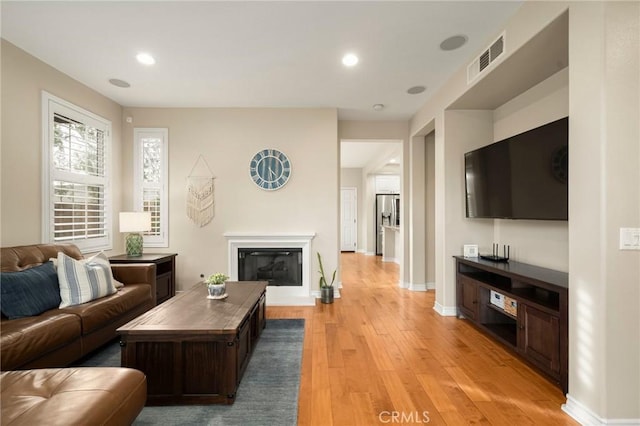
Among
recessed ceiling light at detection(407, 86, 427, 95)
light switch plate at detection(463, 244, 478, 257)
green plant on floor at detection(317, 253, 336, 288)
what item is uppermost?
recessed ceiling light at detection(407, 86, 427, 95)

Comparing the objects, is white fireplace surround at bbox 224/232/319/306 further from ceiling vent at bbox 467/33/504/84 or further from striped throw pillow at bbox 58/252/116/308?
ceiling vent at bbox 467/33/504/84

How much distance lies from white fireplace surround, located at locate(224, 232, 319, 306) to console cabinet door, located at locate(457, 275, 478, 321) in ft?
6.49

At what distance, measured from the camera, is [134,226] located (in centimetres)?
379

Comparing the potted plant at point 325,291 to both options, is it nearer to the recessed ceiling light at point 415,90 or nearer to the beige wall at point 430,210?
the beige wall at point 430,210

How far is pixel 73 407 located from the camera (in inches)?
43.9

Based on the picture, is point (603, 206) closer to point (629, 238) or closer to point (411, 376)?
point (629, 238)

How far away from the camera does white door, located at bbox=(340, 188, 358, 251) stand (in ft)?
31.3

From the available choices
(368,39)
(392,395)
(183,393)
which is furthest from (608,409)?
(368,39)

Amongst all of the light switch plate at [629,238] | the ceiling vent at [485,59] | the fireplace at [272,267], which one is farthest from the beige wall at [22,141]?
the light switch plate at [629,238]

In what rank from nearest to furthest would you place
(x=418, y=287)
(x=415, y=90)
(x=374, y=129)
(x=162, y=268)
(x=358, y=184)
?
1. (x=415, y=90)
2. (x=162, y=268)
3. (x=418, y=287)
4. (x=374, y=129)
5. (x=358, y=184)

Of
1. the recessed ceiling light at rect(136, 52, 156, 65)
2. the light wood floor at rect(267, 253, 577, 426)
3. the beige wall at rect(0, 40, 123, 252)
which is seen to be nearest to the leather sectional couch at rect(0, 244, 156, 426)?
the beige wall at rect(0, 40, 123, 252)

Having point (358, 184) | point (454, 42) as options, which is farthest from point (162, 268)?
point (358, 184)

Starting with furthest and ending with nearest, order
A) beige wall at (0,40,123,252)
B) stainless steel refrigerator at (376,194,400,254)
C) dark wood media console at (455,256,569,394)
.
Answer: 1. stainless steel refrigerator at (376,194,400,254)
2. beige wall at (0,40,123,252)
3. dark wood media console at (455,256,569,394)

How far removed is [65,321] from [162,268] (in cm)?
187
